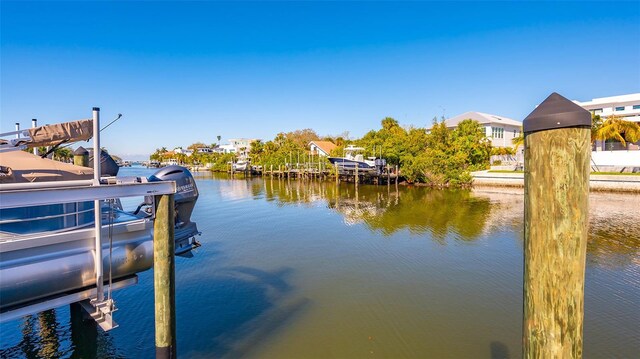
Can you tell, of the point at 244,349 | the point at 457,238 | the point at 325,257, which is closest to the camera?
the point at 244,349

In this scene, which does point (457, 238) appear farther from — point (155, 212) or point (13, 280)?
point (13, 280)

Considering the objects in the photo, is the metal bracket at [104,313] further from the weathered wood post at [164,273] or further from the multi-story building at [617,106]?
the multi-story building at [617,106]

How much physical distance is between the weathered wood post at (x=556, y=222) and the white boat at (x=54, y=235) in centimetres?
385

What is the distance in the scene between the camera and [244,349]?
19.3 feet

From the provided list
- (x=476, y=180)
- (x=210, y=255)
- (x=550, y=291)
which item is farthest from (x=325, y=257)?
(x=476, y=180)

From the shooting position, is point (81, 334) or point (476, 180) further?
point (476, 180)

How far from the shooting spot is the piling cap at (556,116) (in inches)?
88.4

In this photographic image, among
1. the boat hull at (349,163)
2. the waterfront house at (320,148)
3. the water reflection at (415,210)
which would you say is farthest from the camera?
the waterfront house at (320,148)

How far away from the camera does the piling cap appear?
7.36ft

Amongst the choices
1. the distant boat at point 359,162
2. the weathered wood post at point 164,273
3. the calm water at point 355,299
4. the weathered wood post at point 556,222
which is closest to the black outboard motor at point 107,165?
the calm water at point 355,299

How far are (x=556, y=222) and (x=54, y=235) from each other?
5.04 metres

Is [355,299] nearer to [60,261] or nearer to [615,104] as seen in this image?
[60,261]

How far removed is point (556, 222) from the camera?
241cm

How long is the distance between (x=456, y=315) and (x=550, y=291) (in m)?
4.97
